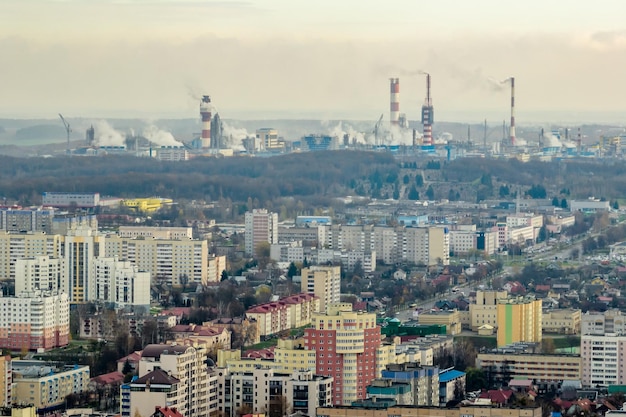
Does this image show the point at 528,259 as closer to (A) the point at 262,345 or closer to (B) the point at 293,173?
(A) the point at 262,345

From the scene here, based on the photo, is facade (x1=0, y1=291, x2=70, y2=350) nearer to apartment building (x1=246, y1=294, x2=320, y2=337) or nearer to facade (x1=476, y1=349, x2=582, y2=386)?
apartment building (x1=246, y1=294, x2=320, y2=337)

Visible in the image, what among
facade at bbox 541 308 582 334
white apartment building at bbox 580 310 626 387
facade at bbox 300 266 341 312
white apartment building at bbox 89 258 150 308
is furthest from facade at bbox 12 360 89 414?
facade at bbox 300 266 341 312

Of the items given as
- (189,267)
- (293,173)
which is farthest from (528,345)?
(293,173)

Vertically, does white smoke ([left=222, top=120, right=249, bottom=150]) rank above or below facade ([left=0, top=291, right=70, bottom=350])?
above

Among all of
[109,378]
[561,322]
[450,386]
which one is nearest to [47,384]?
[109,378]

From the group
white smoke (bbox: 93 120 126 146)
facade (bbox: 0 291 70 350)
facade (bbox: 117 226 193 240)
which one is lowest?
facade (bbox: 0 291 70 350)

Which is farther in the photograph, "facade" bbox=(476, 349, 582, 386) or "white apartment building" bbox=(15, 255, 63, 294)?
"white apartment building" bbox=(15, 255, 63, 294)
